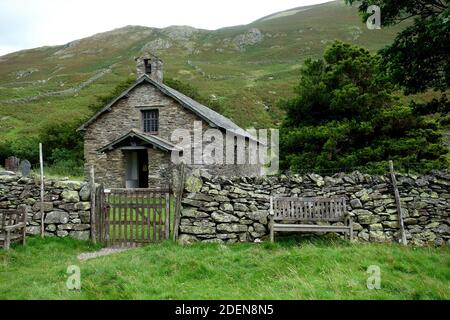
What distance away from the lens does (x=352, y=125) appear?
1811cm

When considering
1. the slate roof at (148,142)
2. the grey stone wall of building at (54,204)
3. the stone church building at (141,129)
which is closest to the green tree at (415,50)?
the grey stone wall of building at (54,204)

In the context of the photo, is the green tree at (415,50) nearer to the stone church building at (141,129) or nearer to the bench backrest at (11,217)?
the bench backrest at (11,217)

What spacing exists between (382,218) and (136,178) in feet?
56.8

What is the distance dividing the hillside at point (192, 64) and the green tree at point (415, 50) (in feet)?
108

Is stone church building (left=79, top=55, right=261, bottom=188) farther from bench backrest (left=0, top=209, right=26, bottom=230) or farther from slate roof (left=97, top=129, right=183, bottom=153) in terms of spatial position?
bench backrest (left=0, top=209, right=26, bottom=230)

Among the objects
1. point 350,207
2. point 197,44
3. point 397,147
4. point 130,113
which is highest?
point 197,44

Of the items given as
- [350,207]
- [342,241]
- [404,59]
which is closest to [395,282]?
[342,241]

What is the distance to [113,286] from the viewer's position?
5.63 m

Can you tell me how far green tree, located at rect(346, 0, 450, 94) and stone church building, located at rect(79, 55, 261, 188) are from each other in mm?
11862

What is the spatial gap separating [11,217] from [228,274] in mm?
6067

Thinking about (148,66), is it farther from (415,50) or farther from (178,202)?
(415,50)

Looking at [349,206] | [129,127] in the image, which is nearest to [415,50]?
[349,206]

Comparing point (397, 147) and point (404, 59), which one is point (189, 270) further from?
point (397, 147)

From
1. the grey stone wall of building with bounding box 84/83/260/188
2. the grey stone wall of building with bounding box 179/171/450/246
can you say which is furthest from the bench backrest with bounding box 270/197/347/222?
the grey stone wall of building with bounding box 84/83/260/188
